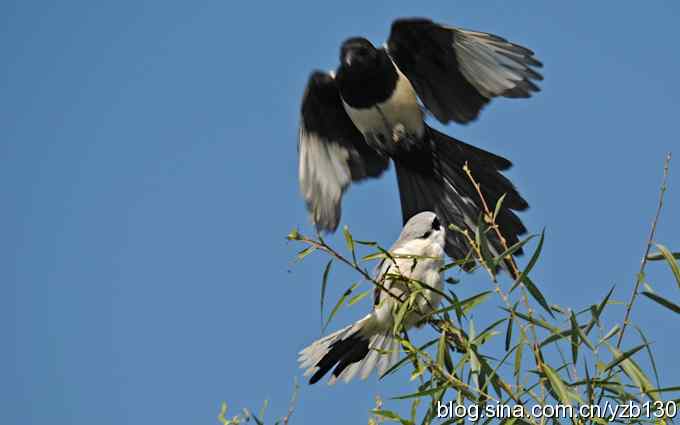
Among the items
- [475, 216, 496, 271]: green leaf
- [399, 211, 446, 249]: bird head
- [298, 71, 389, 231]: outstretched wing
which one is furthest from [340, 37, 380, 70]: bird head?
[475, 216, 496, 271]: green leaf

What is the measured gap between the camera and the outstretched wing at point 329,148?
4992 millimetres

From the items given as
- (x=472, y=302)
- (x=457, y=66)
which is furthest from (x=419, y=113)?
(x=472, y=302)

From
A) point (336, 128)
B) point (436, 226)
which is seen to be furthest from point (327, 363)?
point (336, 128)

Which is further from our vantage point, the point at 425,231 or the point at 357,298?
the point at 425,231

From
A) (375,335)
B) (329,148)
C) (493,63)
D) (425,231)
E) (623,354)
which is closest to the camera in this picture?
(623,354)

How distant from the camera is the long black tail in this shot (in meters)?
4.68

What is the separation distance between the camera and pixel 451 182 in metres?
4.90

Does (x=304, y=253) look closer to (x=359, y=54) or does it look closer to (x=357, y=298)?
(x=357, y=298)

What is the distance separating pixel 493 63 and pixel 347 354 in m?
1.54

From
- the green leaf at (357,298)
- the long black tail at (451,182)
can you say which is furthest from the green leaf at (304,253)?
the long black tail at (451,182)

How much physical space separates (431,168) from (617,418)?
8.54ft

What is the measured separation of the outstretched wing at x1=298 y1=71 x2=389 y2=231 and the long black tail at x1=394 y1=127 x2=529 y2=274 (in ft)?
0.69

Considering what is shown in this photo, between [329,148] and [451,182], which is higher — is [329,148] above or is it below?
above

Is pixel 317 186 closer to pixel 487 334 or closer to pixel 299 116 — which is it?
pixel 299 116
